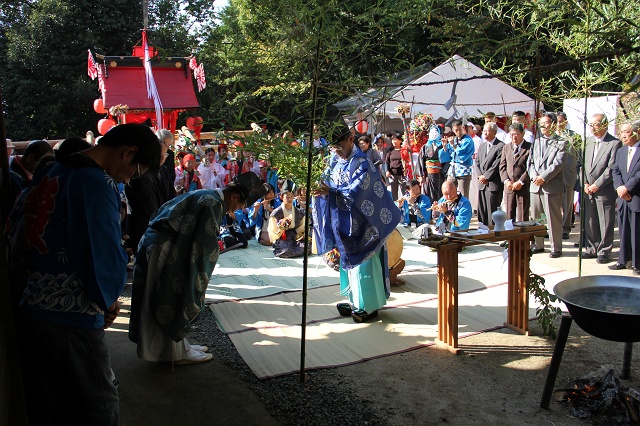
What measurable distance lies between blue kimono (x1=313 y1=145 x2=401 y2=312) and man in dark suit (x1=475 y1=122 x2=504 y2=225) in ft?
11.8

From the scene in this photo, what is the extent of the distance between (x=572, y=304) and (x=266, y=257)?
15.7 feet

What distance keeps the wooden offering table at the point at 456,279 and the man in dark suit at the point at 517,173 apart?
10.5 feet

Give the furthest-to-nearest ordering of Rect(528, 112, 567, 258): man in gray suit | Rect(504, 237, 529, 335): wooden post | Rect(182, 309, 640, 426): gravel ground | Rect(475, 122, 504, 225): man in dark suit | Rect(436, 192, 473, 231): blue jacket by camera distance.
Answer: Rect(475, 122, 504, 225): man in dark suit → Rect(528, 112, 567, 258): man in gray suit → Rect(436, 192, 473, 231): blue jacket → Rect(504, 237, 529, 335): wooden post → Rect(182, 309, 640, 426): gravel ground

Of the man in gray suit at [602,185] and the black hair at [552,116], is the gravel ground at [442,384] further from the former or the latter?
the black hair at [552,116]

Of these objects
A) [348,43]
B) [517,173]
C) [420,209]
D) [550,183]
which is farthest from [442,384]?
[420,209]

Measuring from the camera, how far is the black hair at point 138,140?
2119 mm

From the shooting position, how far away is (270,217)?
23.9ft

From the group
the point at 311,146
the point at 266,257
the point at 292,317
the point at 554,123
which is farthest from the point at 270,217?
the point at 311,146

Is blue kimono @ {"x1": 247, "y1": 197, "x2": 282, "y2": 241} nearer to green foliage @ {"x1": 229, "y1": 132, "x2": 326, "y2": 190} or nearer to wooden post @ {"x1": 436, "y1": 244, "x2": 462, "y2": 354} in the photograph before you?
wooden post @ {"x1": 436, "y1": 244, "x2": 462, "y2": 354}

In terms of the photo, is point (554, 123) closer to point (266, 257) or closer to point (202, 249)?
point (266, 257)

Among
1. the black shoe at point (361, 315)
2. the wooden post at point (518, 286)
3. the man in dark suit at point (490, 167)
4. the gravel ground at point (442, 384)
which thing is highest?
the man in dark suit at point (490, 167)

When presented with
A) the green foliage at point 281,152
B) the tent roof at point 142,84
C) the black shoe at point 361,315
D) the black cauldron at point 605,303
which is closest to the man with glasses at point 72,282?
the green foliage at point 281,152

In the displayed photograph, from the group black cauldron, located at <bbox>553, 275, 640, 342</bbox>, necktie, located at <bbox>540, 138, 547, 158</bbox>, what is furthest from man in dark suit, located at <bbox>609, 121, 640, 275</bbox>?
black cauldron, located at <bbox>553, 275, 640, 342</bbox>

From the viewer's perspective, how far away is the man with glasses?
195 centimetres
